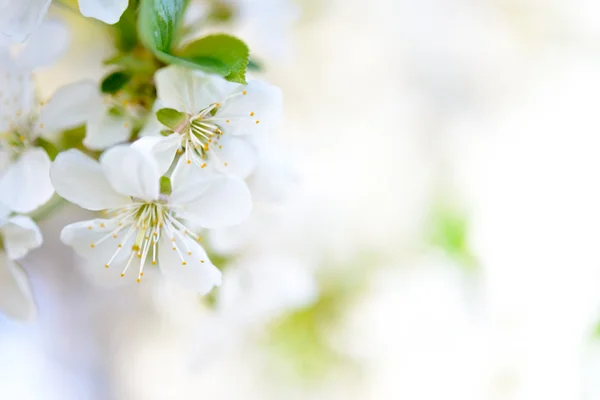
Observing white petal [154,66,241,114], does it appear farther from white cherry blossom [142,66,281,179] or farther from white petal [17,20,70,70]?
white petal [17,20,70,70]

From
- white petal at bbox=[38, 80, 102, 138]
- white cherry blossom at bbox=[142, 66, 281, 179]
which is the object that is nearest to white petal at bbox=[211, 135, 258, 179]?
white cherry blossom at bbox=[142, 66, 281, 179]

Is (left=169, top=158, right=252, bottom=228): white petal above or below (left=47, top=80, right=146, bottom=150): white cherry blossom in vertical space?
below

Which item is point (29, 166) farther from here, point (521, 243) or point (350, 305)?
point (521, 243)

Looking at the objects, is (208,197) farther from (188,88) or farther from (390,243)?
(390,243)

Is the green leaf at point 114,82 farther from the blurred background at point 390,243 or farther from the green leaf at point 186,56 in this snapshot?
the blurred background at point 390,243

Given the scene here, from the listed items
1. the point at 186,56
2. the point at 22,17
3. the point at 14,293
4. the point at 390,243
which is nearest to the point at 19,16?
the point at 22,17

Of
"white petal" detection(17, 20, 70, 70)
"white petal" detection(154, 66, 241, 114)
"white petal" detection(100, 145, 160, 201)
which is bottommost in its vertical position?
"white petal" detection(100, 145, 160, 201)

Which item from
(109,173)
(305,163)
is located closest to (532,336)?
(305,163)
